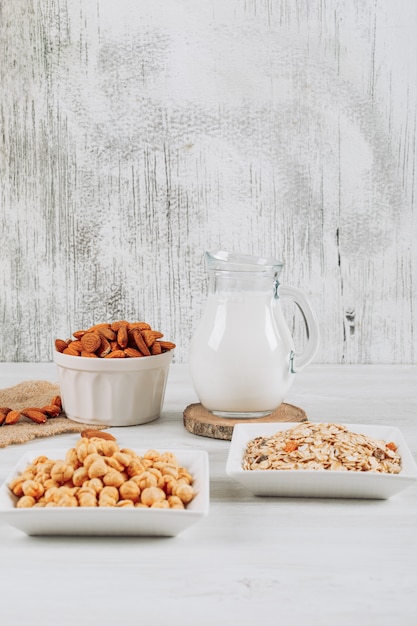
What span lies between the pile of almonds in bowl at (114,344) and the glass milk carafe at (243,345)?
89 mm

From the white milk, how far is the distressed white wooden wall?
0.64 m

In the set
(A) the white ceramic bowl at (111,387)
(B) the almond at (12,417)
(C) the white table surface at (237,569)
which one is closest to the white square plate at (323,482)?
(C) the white table surface at (237,569)

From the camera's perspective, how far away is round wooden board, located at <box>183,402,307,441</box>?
1243 mm

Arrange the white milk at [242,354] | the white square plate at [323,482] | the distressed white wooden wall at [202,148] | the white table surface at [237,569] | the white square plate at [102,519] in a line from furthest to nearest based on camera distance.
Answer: the distressed white wooden wall at [202,148]
the white milk at [242,354]
the white square plate at [323,482]
the white square plate at [102,519]
the white table surface at [237,569]

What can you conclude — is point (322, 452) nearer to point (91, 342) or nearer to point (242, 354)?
point (242, 354)

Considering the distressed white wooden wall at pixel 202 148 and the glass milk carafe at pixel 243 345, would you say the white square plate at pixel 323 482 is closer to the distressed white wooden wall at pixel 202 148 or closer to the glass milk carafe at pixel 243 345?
the glass milk carafe at pixel 243 345

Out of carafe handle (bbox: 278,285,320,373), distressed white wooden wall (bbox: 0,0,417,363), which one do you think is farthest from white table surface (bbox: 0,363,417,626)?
distressed white wooden wall (bbox: 0,0,417,363)

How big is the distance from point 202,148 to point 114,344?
711 millimetres

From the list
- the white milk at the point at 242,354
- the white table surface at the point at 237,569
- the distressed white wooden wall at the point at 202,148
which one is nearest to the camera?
the white table surface at the point at 237,569

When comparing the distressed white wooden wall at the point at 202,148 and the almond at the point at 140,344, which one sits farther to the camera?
the distressed white wooden wall at the point at 202,148

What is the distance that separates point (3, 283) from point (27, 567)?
121cm

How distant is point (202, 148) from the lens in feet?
6.08

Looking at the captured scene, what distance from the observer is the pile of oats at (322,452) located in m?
0.99

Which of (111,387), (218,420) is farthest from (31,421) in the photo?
(218,420)
